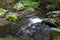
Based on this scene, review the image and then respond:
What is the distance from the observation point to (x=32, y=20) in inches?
502

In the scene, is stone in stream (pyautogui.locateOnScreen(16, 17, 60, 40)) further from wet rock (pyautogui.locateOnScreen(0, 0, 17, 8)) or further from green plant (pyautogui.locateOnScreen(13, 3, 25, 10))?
wet rock (pyautogui.locateOnScreen(0, 0, 17, 8))

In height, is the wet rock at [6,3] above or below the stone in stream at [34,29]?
below

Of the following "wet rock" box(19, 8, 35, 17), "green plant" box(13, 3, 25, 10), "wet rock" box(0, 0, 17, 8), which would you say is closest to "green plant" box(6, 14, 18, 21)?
"wet rock" box(19, 8, 35, 17)

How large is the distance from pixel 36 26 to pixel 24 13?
2.91m

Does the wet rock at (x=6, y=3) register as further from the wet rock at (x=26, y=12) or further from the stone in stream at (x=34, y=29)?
the stone in stream at (x=34, y=29)

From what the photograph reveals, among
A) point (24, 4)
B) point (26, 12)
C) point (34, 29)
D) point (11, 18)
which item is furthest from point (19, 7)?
point (34, 29)

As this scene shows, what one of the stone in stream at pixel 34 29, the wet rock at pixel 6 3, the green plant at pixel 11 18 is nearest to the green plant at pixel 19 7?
the wet rock at pixel 6 3

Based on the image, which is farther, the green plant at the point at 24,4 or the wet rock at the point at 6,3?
the wet rock at the point at 6,3

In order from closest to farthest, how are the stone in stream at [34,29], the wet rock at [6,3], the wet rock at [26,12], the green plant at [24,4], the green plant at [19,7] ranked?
the stone in stream at [34,29] < the wet rock at [26,12] < the green plant at [19,7] < the green plant at [24,4] < the wet rock at [6,3]

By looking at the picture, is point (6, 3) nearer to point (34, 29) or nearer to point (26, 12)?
point (26, 12)

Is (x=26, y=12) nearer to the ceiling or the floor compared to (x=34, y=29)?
nearer to the floor

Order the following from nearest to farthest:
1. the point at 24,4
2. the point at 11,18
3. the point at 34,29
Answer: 1. the point at 34,29
2. the point at 11,18
3. the point at 24,4

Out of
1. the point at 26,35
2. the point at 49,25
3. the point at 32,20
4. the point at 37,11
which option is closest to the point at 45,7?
the point at 37,11

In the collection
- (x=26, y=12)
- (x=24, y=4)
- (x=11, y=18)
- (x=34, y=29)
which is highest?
(x=34, y=29)
